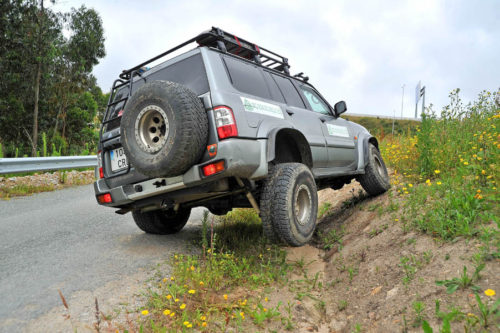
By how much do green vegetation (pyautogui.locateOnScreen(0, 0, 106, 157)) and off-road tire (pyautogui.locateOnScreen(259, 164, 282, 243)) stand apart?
15.2 metres

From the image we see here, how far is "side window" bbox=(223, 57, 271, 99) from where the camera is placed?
10.9ft

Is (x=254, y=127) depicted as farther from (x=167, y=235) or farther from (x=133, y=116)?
(x=167, y=235)

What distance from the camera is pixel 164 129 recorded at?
115 inches

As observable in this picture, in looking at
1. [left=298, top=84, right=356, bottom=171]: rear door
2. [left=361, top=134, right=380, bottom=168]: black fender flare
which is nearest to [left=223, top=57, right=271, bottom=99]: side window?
[left=298, top=84, right=356, bottom=171]: rear door

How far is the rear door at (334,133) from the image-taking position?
14.7ft

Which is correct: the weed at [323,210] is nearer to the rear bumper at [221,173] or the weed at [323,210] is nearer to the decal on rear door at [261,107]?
the decal on rear door at [261,107]

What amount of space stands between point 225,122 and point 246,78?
34.2 inches

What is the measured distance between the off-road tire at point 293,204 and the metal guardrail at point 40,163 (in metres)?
5.47

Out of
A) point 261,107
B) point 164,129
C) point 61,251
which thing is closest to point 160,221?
point 61,251

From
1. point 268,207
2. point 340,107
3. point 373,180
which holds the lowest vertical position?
point 268,207

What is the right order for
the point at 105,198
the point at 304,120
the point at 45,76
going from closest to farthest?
the point at 105,198 → the point at 304,120 → the point at 45,76

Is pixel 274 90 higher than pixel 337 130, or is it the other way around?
pixel 274 90

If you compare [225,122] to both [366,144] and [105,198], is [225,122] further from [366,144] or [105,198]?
[366,144]

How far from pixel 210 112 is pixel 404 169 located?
381 cm
